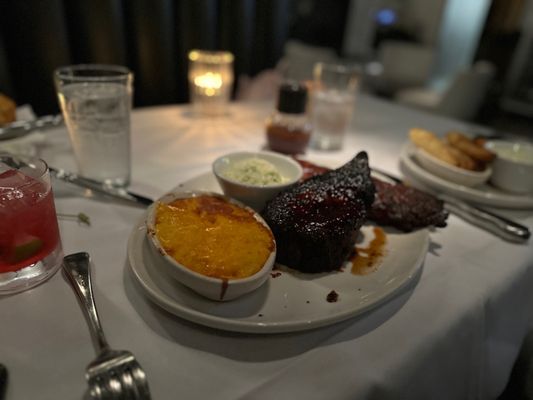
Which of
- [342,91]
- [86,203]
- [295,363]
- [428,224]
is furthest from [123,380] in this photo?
[342,91]

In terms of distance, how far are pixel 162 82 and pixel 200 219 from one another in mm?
2276

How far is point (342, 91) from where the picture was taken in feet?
6.09

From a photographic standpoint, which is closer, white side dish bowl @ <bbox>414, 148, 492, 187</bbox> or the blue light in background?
white side dish bowl @ <bbox>414, 148, 492, 187</bbox>

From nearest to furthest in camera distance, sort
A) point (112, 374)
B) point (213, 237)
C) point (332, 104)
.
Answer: point (112, 374), point (213, 237), point (332, 104)

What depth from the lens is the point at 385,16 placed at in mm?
8102

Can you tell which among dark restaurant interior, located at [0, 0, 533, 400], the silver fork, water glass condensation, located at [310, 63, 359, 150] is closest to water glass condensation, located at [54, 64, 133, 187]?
the silver fork

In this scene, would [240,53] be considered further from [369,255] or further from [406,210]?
[369,255]

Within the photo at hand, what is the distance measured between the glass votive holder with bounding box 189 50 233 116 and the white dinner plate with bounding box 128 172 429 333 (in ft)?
4.19

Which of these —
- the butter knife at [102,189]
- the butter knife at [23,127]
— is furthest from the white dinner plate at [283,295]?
the butter knife at [23,127]

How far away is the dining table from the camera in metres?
0.63

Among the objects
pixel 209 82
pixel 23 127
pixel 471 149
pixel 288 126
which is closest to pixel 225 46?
pixel 209 82

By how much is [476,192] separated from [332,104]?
0.76 m

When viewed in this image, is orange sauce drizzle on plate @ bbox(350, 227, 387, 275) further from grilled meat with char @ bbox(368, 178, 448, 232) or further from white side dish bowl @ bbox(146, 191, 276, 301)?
white side dish bowl @ bbox(146, 191, 276, 301)

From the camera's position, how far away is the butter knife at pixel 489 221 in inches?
44.2
